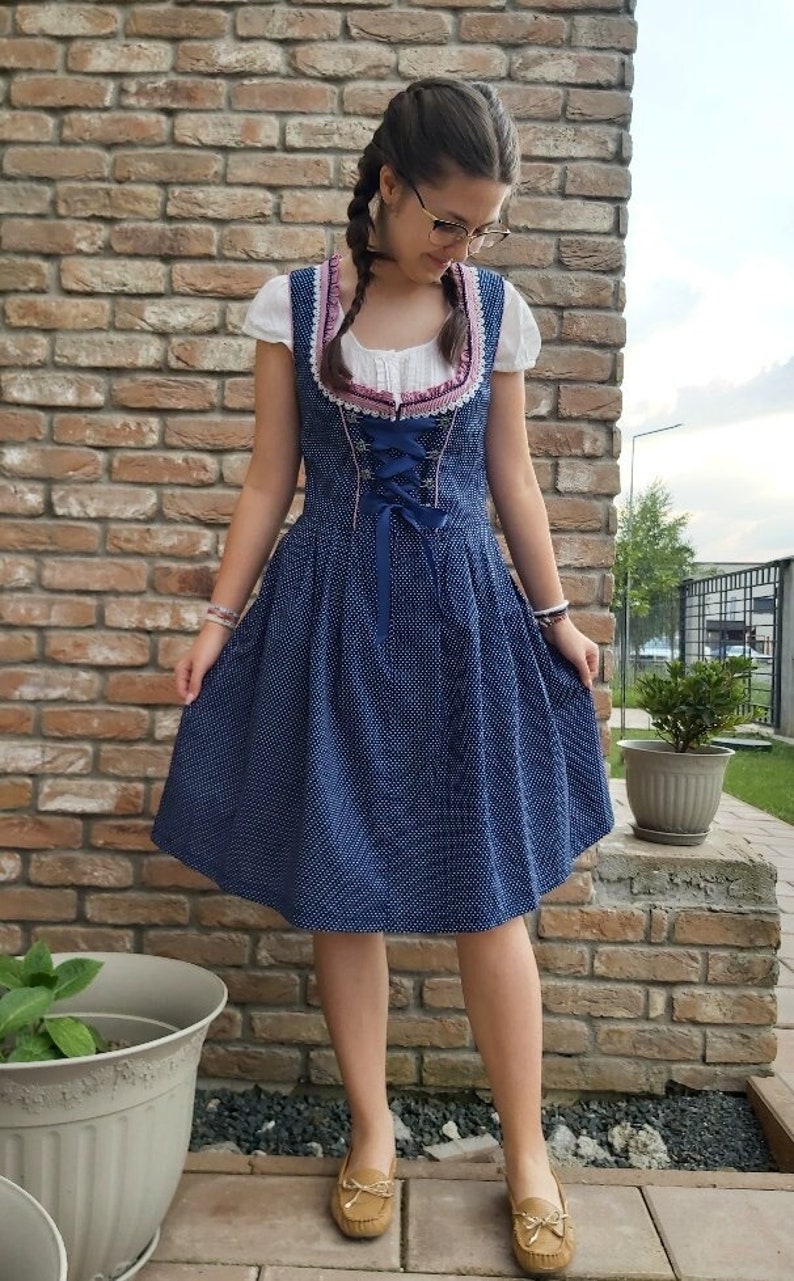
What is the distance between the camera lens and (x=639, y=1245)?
155 centimetres

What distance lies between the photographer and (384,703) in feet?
4.92

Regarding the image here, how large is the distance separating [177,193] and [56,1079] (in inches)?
63.2

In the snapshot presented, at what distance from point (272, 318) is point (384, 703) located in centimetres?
61

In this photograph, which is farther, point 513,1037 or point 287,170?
point 287,170

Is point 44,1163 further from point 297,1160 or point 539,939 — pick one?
point 539,939

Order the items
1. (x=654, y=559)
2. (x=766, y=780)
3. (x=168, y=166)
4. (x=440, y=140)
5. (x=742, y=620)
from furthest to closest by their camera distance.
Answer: (x=654, y=559)
(x=742, y=620)
(x=766, y=780)
(x=168, y=166)
(x=440, y=140)

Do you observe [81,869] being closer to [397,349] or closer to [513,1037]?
[513,1037]

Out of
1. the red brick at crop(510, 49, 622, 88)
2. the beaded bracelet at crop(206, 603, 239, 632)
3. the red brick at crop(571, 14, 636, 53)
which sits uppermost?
the red brick at crop(571, 14, 636, 53)

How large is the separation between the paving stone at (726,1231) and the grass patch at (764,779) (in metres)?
3.72

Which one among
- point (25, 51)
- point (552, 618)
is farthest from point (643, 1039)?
point (25, 51)

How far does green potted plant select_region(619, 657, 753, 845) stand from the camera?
2.22 meters

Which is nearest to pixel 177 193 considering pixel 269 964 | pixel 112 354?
pixel 112 354

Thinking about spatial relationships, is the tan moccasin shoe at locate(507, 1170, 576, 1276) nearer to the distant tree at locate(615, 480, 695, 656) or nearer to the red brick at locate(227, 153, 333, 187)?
the red brick at locate(227, 153, 333, 187)

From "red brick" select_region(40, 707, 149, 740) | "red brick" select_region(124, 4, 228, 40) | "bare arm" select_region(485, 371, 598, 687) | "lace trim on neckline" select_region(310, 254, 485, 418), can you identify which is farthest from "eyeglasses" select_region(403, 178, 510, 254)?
"red brick" select_region(40, 707, 149, 740)
